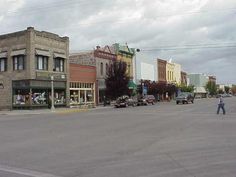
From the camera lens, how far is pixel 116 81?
212 ft

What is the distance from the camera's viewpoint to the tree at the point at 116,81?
6488 cm

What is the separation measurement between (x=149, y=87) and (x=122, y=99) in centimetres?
2993

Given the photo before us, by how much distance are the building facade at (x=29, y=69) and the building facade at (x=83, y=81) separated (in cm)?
434

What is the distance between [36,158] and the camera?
1150 cm

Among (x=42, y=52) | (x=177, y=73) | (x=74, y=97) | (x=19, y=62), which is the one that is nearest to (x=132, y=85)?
(x=74, y=97)

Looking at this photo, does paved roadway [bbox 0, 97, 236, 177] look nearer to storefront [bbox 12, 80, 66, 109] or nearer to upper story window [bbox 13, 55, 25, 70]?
storefront [bbox 12, 80, 66, 109]

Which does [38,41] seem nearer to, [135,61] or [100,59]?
[100,59]

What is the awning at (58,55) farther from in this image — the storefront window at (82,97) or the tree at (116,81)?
the tree at (116,81)

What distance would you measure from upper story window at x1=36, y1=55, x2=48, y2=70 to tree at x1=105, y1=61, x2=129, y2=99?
1493cm

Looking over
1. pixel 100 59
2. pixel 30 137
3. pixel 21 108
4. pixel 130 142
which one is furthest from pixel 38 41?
pixel 130 142

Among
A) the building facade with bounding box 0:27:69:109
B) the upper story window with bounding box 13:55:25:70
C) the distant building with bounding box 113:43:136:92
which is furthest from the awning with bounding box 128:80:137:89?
the upper story window with bounding box 13:55:25:70

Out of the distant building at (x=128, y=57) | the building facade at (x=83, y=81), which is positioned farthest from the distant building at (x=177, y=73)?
the building facade at (x=83, y=81)

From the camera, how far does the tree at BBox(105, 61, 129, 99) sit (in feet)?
213

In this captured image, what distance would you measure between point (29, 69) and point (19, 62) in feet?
8.55
